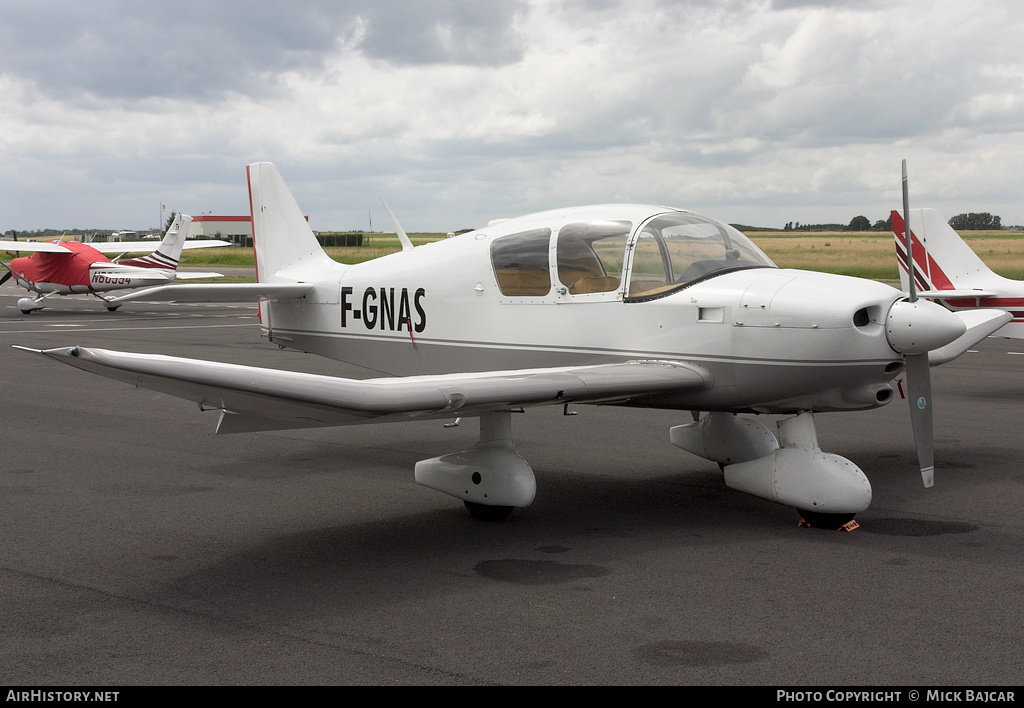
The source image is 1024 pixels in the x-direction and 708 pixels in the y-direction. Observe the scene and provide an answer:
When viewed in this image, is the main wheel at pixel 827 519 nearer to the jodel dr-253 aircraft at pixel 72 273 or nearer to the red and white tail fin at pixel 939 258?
the red and white tail fin at pixel 939 258

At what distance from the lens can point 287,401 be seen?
16.2 ft

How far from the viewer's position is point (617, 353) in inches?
271

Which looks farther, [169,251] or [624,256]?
[169,251]

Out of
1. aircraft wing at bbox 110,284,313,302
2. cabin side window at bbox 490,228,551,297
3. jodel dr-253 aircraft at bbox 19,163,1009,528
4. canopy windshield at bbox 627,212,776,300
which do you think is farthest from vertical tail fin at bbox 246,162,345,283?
canopy windshield at bbox 627,212,776,300

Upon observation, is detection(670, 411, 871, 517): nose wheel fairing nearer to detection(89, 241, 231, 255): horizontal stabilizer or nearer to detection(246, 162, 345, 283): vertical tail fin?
detection(246, 162, 345, 283): vertical tail fin

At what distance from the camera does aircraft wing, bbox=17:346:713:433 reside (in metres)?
4.84

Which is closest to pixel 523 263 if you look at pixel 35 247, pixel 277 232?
pixel 277 232

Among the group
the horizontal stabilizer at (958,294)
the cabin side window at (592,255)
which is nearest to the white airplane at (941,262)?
the horizontal stabilizer at (958,294)

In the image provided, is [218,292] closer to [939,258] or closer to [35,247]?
[939,258]

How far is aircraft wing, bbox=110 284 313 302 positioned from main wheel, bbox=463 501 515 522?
9.59ft

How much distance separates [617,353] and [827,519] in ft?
6.04

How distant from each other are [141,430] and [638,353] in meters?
6.10

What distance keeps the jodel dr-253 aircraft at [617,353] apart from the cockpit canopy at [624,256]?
1 cm

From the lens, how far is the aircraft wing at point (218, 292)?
7.87 m
